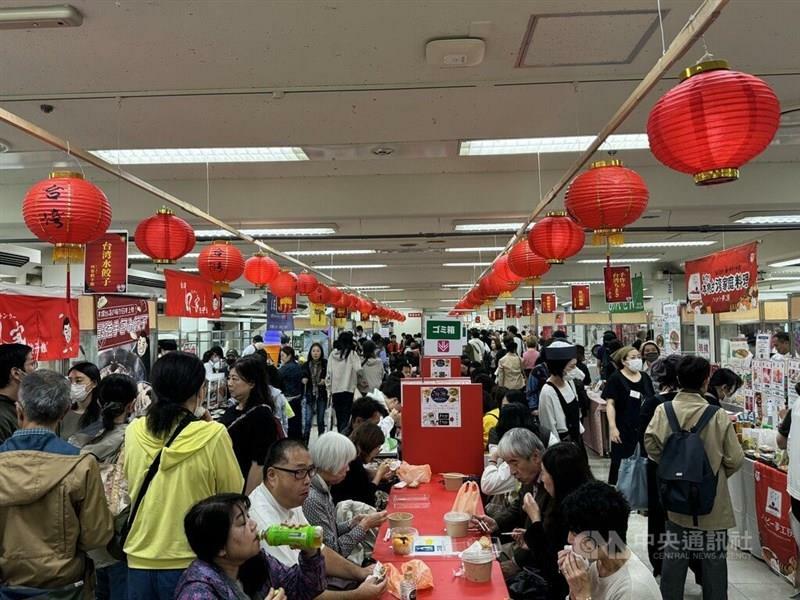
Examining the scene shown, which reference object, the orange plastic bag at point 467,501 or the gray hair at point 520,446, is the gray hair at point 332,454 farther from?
the gray hair at point 520,446

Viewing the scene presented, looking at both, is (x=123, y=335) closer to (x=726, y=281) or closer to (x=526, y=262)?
(x=526, y=262)

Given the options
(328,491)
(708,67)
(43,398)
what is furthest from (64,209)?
(708,67)

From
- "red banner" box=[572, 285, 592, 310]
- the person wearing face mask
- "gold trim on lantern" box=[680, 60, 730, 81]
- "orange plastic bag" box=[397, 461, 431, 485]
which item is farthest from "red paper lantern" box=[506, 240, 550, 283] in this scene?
"red banner" box=[572, 285, 592, 310]

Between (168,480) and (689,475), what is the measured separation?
→ 2.95 m

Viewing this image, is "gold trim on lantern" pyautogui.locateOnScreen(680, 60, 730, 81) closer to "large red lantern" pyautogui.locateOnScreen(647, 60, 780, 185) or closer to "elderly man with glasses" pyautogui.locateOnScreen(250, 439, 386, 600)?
"large red lantern" pyautogui.locateOnScreen(647, 60, 780, 185)

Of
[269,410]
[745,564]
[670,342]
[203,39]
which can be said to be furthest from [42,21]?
[670,342]

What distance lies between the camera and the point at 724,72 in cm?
236

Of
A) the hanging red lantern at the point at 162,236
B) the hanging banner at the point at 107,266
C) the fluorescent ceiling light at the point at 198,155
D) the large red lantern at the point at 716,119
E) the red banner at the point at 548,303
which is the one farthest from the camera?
the red banner at the point at 548,303

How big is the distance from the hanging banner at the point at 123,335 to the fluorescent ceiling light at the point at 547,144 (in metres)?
4.45

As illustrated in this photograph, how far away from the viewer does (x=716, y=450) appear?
3.52 metres

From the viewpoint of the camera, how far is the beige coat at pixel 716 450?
3.51 m

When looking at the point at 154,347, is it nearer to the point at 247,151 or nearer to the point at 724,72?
the point at 247,151

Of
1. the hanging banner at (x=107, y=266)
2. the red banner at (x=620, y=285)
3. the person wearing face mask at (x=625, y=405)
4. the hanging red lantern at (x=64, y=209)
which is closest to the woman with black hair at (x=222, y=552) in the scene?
the hanging red lantern at (x=64, y=209)

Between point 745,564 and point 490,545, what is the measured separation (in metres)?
3.16
